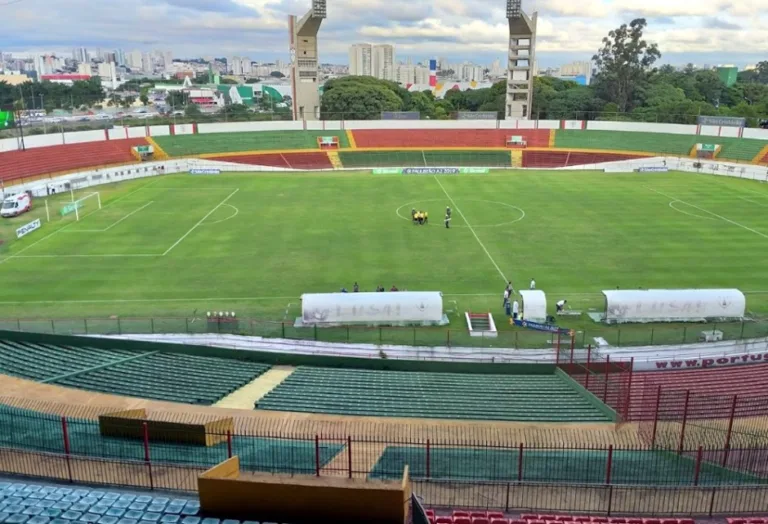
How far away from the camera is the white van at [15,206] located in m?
46.0

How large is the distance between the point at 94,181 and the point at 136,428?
52.6 meters

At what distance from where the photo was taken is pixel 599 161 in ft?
238

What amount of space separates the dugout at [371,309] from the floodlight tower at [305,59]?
77813mm

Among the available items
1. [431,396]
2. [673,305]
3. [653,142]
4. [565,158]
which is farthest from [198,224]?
[653,142]

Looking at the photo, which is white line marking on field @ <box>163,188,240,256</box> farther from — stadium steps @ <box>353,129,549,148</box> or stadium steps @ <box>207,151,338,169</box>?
stadium steps @ <box>353,129,549,148</box>

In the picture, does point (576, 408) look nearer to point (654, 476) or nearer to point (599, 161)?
point (654, 476)

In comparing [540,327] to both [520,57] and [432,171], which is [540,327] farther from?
[520,57]

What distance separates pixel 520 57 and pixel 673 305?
3254 inches

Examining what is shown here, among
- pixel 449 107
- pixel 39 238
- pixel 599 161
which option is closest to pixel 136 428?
pixel 39 238

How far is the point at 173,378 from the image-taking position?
65.0ft

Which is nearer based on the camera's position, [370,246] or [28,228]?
[370,246]

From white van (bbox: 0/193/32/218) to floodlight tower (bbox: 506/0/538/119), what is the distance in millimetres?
74486

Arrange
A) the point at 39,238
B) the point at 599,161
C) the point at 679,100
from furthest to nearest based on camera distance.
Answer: the point at 679,100
the point at 599,161
the point at 39,238

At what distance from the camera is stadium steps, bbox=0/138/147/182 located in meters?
60.6
